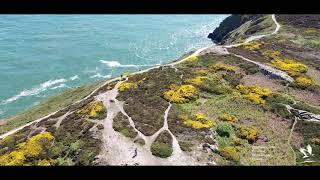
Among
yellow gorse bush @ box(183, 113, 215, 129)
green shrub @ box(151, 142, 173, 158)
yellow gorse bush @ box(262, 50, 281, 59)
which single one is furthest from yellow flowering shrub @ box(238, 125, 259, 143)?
yellow gorse bush @ box(262, 50, 281, 59)

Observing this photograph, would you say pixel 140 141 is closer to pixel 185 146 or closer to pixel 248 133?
pixel 185 146

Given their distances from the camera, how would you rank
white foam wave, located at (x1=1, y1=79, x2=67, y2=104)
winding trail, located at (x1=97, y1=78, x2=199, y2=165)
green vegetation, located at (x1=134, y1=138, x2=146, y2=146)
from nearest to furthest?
winding trail, located at (x1=97, y1=78, x2=199, y2=165) < green vegetation, located at (x1=134, y1=138, x2=146, y2=146) < white foam wave, located at (x1=1, y1=79, x2=67, y2=104)

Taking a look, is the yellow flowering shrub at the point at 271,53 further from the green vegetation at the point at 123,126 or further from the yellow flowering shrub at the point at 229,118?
the green vegetation at the point at 123,126

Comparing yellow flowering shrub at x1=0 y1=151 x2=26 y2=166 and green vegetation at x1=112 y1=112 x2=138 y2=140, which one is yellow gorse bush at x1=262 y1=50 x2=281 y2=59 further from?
yellow flowering shrub at x1=0 y1=151 x2=26 y2=166

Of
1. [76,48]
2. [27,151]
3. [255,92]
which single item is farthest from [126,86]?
[76,48]
